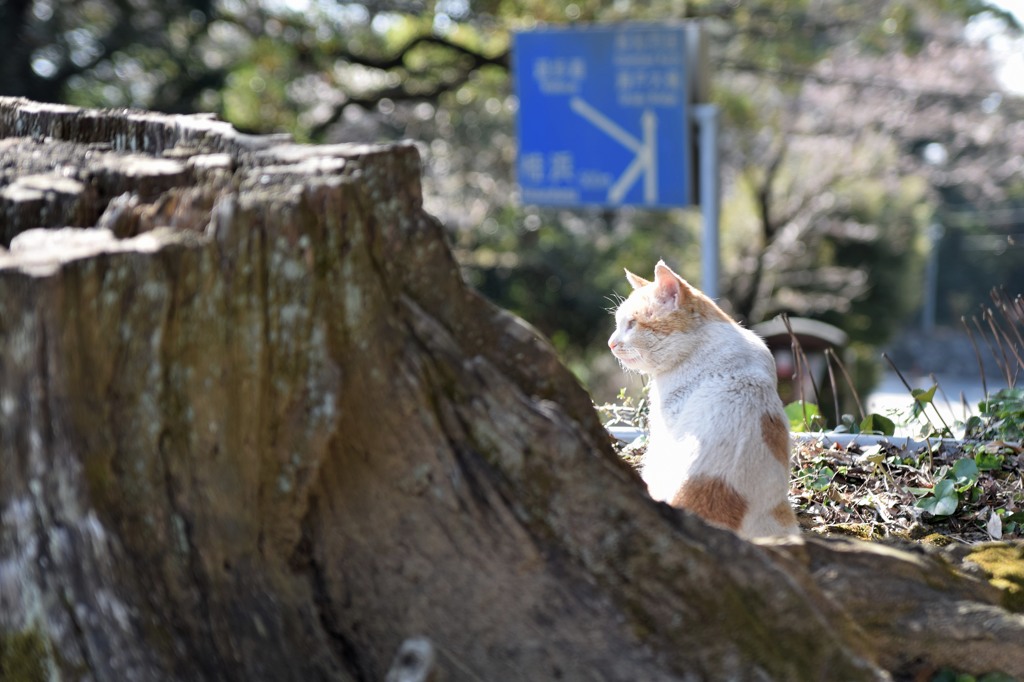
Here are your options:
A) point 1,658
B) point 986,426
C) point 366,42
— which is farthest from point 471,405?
point 366,42

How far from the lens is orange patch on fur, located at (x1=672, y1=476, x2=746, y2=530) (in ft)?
6.96

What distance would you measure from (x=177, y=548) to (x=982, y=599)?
1.40 m

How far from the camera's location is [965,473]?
279 cm

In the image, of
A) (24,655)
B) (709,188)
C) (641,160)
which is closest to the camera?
(24,655)

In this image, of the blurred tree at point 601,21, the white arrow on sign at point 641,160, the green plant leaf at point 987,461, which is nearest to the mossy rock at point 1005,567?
the green plant leaf at point 987,461

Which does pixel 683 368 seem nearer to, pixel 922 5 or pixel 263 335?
pixel 263 335

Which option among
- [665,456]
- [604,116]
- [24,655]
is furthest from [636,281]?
[604,116]

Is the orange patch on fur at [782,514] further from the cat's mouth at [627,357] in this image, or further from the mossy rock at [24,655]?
the mossy rock at [24,655]

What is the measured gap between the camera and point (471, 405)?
1586 millimetres

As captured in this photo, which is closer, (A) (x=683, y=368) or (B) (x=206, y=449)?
(B) (x=206, y=449)

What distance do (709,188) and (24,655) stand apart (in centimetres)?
678

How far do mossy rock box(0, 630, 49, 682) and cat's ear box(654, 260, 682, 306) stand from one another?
168cm

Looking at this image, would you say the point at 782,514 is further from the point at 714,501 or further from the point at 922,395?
the point at 922,395

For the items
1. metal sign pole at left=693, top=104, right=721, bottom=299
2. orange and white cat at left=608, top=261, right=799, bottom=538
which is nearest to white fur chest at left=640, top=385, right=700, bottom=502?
orange and white cat at left=608, top=261, right=799, bottom=538
